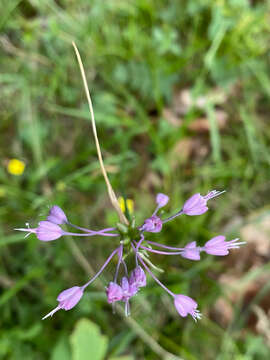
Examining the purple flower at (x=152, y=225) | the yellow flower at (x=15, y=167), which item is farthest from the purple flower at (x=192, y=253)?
the yellow flower at (x=15, y=167)

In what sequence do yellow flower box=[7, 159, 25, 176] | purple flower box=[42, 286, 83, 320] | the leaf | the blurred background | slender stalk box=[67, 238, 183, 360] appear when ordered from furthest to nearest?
yellow flower box=[7, 159, 25, 176], the blurred background, slender stalk box=[67, 238, 183, 360], the leaf, purple flower box=[42, 286, 83, 320]

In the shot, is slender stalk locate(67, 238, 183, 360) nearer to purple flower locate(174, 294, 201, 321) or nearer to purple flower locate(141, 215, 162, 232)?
purple flower locate(174, 294, 201, 321)

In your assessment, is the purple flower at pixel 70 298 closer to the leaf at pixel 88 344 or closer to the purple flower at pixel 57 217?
the purple flower at pixel 57 217

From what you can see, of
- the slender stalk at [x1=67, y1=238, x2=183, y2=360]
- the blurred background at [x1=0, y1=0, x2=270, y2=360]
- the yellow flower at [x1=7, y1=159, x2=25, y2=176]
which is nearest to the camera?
the slender stalk at [x1=67, y1=238, x2=183, y2=360]

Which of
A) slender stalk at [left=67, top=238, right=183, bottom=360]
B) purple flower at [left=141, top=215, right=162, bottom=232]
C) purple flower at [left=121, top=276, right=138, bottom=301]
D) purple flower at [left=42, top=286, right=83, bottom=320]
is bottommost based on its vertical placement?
slender stalk at [left=67, top=238, right=183, bottom=360]

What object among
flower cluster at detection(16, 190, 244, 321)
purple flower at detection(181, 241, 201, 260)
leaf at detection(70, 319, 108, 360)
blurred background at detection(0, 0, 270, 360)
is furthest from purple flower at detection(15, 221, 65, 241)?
blurred background at detection(0, 0, 270, 360)

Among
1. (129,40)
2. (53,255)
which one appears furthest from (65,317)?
(129,40)

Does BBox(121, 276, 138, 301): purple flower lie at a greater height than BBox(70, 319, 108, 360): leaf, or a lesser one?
greater

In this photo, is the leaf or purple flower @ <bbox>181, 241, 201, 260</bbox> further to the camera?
the leaf

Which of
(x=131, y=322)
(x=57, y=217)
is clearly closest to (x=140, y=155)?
(x=131, y=322)
